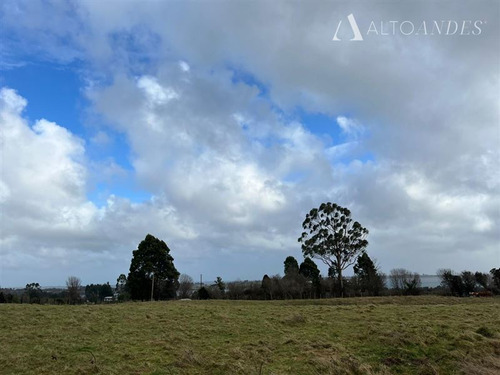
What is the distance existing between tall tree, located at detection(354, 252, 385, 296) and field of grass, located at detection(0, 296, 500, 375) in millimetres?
34241

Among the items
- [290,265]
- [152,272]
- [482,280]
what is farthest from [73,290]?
[482,280]

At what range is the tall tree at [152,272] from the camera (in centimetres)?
4941

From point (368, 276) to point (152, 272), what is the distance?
3048 cm

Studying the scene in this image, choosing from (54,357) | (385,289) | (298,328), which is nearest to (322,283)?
(385,289)

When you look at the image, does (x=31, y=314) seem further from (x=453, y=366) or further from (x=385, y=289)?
(x=385, y=289)

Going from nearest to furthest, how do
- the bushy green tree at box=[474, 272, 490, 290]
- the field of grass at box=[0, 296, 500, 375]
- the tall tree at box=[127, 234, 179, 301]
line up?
the field of grass at box=[0, 296, 500, 375] < the tall tree at box=[127, 234, 179, 301] < the bushy green tree at box=[474, 272, 490, 290]

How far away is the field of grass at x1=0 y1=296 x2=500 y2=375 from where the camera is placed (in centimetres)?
962

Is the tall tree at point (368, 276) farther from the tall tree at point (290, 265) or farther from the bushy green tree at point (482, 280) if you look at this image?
the bushy green tree at point (482, 280)

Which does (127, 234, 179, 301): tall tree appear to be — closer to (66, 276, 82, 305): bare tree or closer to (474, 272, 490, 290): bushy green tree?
(66, 276, 82, 305): bare tree

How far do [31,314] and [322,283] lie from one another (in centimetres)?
4331

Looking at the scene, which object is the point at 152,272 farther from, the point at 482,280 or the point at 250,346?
the point at 482,280

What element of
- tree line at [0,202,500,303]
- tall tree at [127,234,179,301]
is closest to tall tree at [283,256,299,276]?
tree line at [0,202,500,303]

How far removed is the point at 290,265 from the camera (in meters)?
59.8

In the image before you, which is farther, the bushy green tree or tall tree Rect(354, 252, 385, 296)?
the bushy green tree
